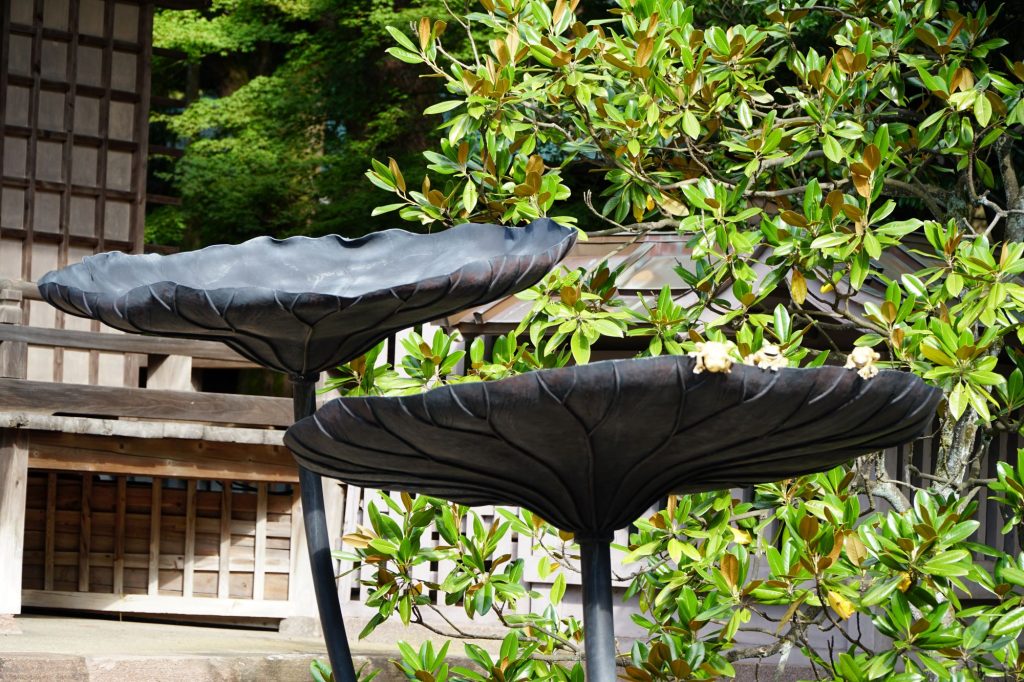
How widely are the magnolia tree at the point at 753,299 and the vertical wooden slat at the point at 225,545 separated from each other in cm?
498

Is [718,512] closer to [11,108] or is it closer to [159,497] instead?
[159,497]

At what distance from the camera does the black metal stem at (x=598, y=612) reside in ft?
8.91

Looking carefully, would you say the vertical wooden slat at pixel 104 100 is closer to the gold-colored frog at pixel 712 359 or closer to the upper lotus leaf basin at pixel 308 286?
the upper lotus leaf basin at pixel 308 286

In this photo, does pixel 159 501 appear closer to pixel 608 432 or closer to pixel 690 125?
pixel 690 125

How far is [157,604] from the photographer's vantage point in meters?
9.52

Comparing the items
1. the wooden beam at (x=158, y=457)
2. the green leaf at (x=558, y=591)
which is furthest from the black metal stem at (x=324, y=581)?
the wooden beam at (x=158, y=457)

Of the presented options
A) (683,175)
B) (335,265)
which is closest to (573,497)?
(335,265)

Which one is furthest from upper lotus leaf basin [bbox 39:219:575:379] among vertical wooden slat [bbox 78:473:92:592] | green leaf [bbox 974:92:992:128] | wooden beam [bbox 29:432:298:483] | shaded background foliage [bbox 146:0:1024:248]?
shaded background foliage [bbox 146:0:1024:248]

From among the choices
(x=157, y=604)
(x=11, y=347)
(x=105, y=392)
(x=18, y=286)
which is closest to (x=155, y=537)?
(x=157, y=604)

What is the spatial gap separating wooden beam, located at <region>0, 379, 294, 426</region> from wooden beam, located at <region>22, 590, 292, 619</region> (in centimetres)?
143

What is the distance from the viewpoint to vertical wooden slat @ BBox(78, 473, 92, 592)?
31.9 ft

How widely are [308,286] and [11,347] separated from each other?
5.25 m

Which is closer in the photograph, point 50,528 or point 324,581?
point 324,581

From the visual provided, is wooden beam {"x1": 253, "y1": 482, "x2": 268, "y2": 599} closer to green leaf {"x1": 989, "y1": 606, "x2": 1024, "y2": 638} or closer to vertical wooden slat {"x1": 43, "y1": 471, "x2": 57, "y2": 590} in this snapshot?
vertical wooden slat {"x1": 43, "y1": 471, "x2": 57, "y2": 590}
